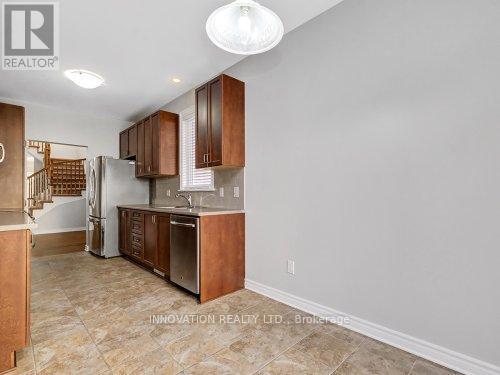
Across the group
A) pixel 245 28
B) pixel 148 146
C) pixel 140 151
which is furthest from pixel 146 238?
pixel 245 28

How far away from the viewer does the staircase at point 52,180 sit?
6.73m

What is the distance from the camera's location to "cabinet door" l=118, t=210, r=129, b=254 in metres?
4.23

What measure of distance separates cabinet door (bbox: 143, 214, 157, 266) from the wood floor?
7.46 feet

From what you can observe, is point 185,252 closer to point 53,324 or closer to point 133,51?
point 53,324

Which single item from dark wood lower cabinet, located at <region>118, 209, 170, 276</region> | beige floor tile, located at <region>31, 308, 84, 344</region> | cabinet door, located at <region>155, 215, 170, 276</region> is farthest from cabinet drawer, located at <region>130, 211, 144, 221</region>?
beige floor tile, located at <region>31, 308, 84, 344</region>

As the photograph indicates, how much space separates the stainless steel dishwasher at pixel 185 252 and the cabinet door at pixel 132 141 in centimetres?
247

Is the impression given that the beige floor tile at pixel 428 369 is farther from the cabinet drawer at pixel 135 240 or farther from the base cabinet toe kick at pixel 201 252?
the cabinet drawer at pixel 135 240

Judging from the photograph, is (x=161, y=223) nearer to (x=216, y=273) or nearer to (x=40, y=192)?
(x=216, y=273)

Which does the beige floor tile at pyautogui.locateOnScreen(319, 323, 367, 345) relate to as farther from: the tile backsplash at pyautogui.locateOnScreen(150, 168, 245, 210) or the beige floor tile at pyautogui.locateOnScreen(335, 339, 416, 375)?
the tile backsplash at pyautogui.locateOnScreen(150, 168, 245, 210)

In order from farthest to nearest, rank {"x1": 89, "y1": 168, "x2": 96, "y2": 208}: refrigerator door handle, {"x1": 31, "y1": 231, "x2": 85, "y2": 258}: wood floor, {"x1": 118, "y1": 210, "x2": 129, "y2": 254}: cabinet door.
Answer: {"x1": 31, "y1": 231, "x2": 85, "y2": 258}: wood floor → {"x1": 89, "y1": 168, "x2": 96, "y2": 208}: refrigerator door handle → {"x1": 118, "y1": 210, "x2": 129, "y2": 254}: cabinet door

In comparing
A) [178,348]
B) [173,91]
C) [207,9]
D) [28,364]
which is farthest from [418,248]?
[173,91]

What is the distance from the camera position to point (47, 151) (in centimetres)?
716

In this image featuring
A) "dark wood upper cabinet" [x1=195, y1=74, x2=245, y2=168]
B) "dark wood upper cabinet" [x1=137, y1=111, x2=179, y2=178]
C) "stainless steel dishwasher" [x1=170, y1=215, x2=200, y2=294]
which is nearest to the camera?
"stainless steel dishwasher" [x1=170, y1=215, x2=200, y2=294]

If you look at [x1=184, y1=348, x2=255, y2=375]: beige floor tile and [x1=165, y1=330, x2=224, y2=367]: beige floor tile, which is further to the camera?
[x1=165, y1=330, x2=224, y2=367]: beige floor tile
